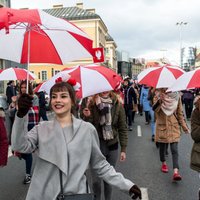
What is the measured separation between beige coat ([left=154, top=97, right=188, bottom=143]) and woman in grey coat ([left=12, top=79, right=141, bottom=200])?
3811 mm

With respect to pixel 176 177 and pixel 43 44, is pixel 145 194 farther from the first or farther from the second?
pixel 43 44

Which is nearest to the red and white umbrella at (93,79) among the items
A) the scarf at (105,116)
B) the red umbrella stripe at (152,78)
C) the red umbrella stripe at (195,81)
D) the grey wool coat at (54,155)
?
the scarf at (105,116)

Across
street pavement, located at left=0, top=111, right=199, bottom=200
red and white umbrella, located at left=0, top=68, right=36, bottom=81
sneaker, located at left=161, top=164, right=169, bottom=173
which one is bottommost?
street pavement, located at left=0, top=111, right=199, bottom=200

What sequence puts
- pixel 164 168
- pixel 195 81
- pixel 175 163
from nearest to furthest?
pixel 195 81
pixel 175 163
pixel 164 168

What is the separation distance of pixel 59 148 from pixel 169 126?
14.0ft

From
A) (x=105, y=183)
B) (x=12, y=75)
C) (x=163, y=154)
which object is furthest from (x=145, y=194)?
(x=12, y=75)

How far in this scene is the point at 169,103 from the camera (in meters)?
6.59

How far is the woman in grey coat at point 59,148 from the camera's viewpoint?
8.70ft

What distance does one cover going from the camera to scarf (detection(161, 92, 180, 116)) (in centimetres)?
659

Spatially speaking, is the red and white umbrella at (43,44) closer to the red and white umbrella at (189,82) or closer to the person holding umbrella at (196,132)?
the red and white umbrella at (189,82)

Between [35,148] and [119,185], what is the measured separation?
27.7 inches

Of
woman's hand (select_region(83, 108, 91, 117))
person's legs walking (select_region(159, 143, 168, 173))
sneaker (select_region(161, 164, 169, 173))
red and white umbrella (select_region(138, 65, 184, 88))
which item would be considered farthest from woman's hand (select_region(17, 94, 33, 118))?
sneaker (select_region(161, 164, 169, 173))

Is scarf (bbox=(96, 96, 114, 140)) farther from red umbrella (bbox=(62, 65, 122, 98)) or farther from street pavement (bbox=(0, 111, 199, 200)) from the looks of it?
street pavement (bbox=(0, 111, 199, 200))

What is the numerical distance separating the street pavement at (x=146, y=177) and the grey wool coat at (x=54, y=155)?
A: 287 cm
